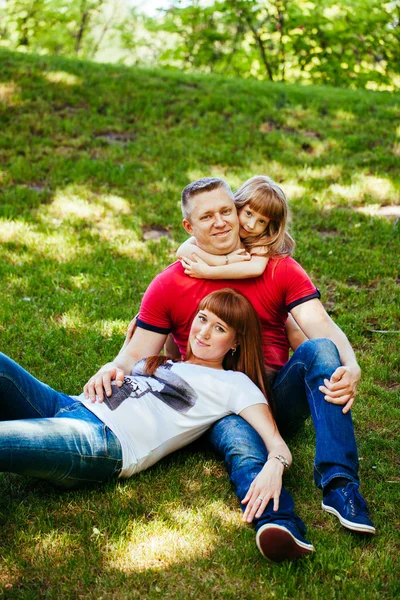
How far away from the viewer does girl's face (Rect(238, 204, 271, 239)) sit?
3674 mm

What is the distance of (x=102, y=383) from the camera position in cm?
334

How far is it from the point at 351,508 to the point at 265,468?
41 cm

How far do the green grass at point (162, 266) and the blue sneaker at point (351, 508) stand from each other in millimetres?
71

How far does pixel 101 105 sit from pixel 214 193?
6348mm

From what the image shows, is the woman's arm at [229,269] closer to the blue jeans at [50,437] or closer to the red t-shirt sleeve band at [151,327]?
the red t-shirt sleeve band at [151,327]

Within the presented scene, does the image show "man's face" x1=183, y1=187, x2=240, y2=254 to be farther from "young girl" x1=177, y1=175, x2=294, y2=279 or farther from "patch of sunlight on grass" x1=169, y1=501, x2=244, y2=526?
"patch of sunlight on grass" x1=169, y1=501, x2=244, y2=526

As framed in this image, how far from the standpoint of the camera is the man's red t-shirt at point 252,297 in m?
3.61

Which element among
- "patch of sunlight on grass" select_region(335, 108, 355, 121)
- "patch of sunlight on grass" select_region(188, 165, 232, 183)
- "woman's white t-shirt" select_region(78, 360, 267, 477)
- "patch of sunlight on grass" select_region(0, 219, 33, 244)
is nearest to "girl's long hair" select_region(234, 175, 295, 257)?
"woman's white t-shirt" select_region(78, 360, 267, 477)

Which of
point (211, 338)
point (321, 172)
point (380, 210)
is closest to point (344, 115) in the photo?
point (321, 172)

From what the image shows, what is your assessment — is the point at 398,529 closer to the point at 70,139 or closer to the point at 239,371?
the point at 239,371

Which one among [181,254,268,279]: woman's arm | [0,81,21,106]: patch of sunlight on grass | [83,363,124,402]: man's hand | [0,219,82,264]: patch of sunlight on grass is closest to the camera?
[83,363,124,402]: man's hand

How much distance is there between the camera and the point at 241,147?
8.59 m

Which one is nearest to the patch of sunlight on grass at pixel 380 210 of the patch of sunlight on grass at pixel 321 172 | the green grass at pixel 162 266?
the green grass at pixel 162 266

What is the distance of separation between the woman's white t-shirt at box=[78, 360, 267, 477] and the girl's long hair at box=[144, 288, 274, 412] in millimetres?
89
